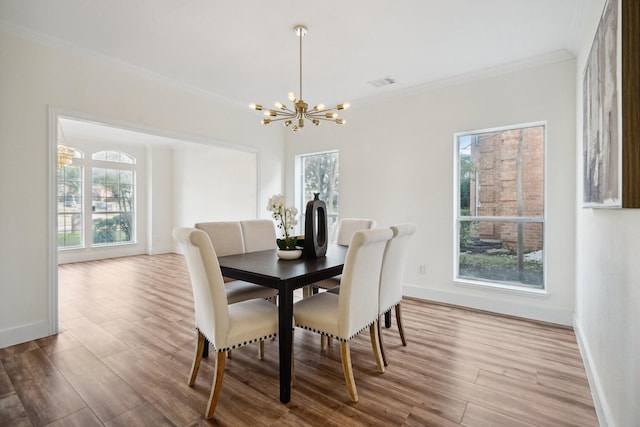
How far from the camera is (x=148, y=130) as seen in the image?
3.66 meters

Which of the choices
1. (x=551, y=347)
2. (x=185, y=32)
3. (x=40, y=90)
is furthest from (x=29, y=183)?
(x=551, y=347)

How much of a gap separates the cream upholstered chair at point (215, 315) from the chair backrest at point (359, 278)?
47 cm

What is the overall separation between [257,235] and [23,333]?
2188 millimetres

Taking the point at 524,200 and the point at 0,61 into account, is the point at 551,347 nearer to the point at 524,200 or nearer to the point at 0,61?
the point at 524,200

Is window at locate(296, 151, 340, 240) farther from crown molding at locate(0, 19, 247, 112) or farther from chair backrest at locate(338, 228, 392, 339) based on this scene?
chair backrest at locate(338, 228, 392, 339)

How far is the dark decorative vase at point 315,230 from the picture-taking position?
256 centimetres

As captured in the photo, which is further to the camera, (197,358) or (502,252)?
(502,252)

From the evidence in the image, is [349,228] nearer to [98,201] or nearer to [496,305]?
[496,305]

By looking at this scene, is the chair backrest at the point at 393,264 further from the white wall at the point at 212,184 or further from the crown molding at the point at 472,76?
the white wall at the point at 212,184

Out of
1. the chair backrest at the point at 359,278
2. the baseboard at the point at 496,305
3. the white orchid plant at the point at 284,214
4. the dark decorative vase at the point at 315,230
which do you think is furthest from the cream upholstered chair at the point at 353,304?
the baseboard at the point at 496,305

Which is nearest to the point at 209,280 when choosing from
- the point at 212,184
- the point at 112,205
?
the point at 212,184

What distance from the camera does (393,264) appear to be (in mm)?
2443

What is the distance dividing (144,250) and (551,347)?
8.03 metres

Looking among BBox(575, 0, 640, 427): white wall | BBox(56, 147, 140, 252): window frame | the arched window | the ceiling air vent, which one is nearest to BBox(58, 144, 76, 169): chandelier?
BBox(56, 147, 140, 252): window frame
